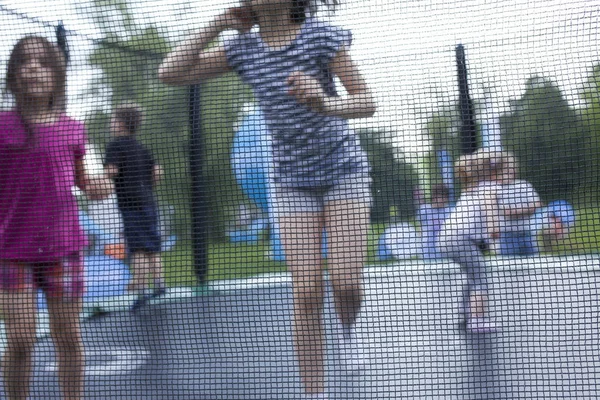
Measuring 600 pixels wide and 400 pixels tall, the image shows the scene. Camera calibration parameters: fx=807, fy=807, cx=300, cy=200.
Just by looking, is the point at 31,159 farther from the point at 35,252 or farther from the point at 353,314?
the point at 353,314

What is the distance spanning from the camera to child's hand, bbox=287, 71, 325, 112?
6.30 ft

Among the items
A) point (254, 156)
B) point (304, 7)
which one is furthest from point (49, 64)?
point (254, 156)

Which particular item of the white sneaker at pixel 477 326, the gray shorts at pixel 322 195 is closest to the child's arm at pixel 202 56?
the gray shorts at pixel 322 195

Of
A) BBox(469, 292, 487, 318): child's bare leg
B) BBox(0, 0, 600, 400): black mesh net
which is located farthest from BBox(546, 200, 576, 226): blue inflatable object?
BBox(469, 292, 487, 318): child's bare leg

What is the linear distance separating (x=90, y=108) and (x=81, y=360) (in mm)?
1203

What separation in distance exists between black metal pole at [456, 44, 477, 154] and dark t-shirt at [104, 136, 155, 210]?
1.11 meters

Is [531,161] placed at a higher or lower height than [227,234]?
higher

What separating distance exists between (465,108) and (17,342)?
54.6 inches

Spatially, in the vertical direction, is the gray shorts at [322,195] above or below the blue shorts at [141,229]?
above

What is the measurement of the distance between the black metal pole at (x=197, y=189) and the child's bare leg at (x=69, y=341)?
3.08 ft

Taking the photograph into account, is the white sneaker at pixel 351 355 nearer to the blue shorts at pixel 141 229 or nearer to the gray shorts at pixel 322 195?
the gray shorts at pixel 322 195

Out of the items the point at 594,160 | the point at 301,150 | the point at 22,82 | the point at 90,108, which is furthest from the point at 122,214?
the point at 594,160

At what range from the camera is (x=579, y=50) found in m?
1.96

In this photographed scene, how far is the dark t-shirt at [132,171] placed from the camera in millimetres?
2969
